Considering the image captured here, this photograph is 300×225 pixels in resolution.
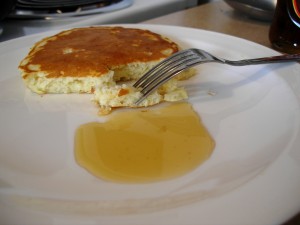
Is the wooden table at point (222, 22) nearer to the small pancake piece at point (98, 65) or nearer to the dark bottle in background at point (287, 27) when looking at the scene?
the dark bottle in background at point (287, 27)

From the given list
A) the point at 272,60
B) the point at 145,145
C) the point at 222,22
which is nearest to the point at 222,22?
the point at 222,22

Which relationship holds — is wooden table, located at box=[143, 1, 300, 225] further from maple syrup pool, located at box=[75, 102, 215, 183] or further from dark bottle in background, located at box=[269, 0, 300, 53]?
maple syrup pool, located at box=[75, 102, 215, 183]

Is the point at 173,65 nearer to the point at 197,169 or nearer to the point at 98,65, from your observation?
the point at 98,65

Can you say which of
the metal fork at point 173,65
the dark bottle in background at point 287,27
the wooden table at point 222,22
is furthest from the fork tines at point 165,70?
the wooden table at point 222,22

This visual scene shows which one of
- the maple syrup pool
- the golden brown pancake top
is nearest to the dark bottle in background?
the golden brown pancake top

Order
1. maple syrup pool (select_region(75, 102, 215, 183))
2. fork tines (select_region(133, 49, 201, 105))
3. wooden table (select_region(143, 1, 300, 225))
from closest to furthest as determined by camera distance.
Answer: maple syrup pool (select_region(75, 102, 215, 183)), fork tines (select_region(133, 49, 201, 105)), wooden table (select_region(143, 1, 300, 225))

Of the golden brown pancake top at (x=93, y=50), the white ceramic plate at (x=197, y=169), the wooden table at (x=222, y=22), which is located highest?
the golden brown pancake top at (x=93, y=50)

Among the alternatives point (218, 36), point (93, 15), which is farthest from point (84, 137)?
point (93, 15)
